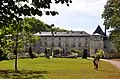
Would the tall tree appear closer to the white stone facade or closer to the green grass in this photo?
the green grass

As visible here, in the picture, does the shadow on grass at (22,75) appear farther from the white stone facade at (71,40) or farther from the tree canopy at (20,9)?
the white stone facade at (71,40)

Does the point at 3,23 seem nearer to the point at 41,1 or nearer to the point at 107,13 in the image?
the point at 41,1

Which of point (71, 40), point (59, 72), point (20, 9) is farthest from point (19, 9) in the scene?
point (71, 40)

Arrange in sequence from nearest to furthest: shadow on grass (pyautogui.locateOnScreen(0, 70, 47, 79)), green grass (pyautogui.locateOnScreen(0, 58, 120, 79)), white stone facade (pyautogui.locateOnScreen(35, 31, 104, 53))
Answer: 1. shadow on grass (pyautogui.locateOnScreen(0, 70, 47, 79))
2. green grass (pyautogui.locateOnScreen(0, 58, 120, 79))
3. white stone facade (pyautogui.locateOnScreen(35, 31, 104, 53))

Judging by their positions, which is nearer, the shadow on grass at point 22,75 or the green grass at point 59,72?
the shadow on grass at point 22,75

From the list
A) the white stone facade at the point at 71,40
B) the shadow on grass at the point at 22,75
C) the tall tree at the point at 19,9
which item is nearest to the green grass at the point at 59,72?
the shadow on grass at the point at 22,75

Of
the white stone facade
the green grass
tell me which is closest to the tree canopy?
the green grass

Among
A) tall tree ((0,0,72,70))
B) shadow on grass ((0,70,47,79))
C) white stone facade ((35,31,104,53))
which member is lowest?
shadow on grass ((0,70,47,79))

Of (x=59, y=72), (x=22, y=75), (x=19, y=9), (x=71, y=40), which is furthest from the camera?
(x=71, y=40)

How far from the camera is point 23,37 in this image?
143ft

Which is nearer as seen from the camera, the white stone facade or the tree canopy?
the tree canopy

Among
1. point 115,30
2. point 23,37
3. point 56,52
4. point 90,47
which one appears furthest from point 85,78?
point 90,47

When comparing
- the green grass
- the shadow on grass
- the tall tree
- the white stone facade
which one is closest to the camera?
the tall tree

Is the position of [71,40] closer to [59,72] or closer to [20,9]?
[59,72]
